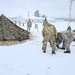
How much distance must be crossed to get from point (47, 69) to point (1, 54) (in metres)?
2.85

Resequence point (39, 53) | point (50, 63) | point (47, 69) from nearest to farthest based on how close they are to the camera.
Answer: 1. point (47, 69)
2. point (50, 63)
3. point (39, 53)

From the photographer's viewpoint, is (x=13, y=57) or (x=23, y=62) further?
(x=13, y=57)

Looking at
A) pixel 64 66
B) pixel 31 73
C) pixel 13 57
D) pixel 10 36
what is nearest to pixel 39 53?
pixel 13 57

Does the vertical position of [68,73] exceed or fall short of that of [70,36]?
it falls short

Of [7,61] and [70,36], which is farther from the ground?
[70,36]

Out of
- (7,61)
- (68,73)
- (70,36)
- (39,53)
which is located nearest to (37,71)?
(68,73)

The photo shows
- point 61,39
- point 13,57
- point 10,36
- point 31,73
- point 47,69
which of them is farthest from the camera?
point 10,36

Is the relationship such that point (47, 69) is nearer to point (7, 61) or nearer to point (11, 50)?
point (7, 61)

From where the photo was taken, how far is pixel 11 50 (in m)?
10.4

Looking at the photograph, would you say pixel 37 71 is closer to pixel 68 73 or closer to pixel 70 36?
pixel 68 73

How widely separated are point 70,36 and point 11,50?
9.77 feet

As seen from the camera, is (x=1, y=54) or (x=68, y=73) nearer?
(x=68, y=73)

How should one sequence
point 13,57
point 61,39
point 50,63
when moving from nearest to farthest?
point 50,63 < point 13,57 < point 61,39

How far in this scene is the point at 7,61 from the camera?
8.27 meters
